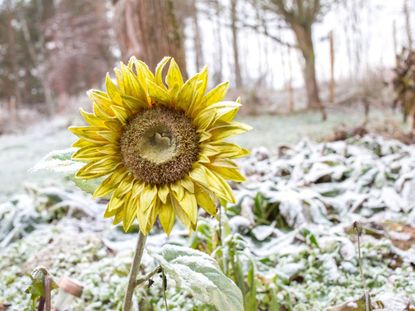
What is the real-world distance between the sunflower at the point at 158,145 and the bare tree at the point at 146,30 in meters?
2.40

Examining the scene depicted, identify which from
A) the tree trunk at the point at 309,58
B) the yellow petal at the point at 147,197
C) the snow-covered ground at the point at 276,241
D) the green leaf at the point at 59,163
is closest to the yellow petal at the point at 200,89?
the yellow petal at the point at 147,197

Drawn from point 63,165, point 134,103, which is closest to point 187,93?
point 134,103

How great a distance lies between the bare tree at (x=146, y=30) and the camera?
3.36 meters

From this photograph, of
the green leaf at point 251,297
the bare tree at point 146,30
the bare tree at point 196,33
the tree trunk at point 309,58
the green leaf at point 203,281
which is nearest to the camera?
the green leaf at point 203,281

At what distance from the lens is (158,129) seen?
1072 mm

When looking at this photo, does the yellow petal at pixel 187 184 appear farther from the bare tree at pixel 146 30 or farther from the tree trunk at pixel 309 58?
the tree trunk at pixel 309 58

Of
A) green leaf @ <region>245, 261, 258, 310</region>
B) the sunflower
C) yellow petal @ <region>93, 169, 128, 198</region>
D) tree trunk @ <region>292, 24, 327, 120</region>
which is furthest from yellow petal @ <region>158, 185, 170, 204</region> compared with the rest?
tree trunk @ <region>292, 24, 327, 120</region>

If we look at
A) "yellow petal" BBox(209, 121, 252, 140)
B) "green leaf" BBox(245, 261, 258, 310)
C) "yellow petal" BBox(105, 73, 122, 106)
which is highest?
"yellow petal" BBox(105, 73, 122, 106)

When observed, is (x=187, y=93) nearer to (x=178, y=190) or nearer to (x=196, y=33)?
(x=178, y=190)

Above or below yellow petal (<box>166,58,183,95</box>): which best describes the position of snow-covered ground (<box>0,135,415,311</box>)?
below

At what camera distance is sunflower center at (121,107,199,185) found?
1.04 metres

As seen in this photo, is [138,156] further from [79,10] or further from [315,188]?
[79,10]

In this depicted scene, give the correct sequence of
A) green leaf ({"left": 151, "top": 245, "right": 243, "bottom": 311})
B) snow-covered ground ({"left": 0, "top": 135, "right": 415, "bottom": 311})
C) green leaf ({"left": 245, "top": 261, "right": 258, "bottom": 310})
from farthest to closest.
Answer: snow-covered ground ({"left": 0, "top": 135, "right": 415, "bottom": 311})
green leaf ({"left": 245, "top": 261, "right": 258, "bottom": 310})
green leaf ({"left": 151, "top": 245, "right": 243, "bottom": 311})

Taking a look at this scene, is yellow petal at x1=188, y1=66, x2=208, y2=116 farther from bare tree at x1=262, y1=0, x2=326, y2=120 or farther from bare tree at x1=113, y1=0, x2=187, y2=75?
bare tree at x1=262, y1=0, x2=326, y2=120
